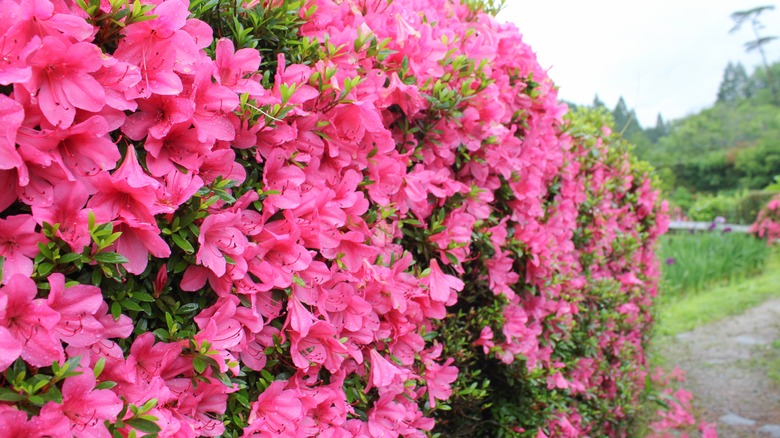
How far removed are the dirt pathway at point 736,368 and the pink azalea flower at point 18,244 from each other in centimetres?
522

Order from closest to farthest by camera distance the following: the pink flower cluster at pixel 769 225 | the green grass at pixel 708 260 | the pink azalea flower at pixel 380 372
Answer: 1. the pink azalea flower at pixel 380 372
2. the green grass at pixel 708 260
3. the pink flower cluster at pixel 769 225

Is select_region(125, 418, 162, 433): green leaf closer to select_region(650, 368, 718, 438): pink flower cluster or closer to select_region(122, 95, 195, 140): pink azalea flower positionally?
select_region(122, 95, 195, 140): pink azalea flower

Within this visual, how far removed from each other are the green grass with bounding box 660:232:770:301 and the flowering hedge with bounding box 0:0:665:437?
763cm

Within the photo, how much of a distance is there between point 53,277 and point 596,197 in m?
3.13

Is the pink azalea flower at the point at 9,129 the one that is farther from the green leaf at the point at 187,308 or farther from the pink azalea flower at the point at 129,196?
the green leaf at the point at 187,308

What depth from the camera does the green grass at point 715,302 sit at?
801 centimetres

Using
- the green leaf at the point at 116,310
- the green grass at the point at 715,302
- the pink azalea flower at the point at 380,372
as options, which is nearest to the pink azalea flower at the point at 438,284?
the pink azalea flower at the point at 380,372

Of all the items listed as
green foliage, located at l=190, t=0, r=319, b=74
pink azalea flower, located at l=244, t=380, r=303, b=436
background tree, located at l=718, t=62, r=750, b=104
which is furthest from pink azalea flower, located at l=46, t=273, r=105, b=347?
background tree, located at l=718, t=62, r=750, b=104

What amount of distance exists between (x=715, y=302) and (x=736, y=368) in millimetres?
2619

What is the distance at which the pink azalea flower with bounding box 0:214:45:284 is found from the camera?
96cm

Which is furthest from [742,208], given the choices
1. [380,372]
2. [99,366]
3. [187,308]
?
[99,366]

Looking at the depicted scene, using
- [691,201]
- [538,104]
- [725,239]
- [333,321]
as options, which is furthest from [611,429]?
[691,201]

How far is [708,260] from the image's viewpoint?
9.63m

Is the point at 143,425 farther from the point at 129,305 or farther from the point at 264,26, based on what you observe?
the point at 264,26
